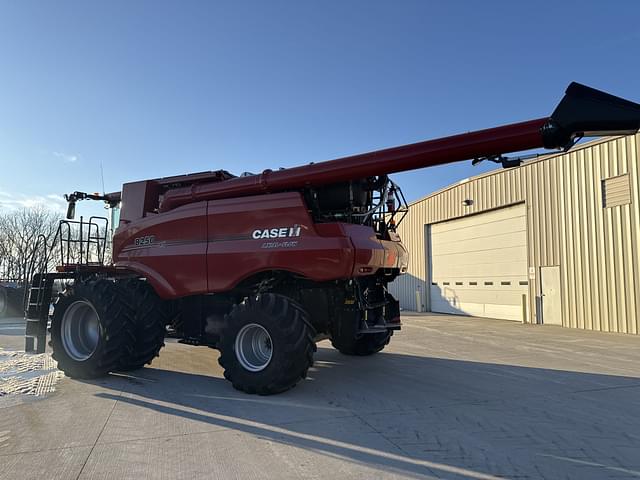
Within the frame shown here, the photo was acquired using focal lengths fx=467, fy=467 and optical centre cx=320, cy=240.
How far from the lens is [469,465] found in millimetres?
3939

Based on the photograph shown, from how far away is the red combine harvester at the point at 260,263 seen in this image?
5922 millimetres

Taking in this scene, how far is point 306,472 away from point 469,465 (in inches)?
54.2

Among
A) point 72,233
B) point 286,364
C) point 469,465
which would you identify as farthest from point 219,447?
point 72,233

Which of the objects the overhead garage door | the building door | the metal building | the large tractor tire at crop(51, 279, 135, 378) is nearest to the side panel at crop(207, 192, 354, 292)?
the large tractor tire at crop(51, 279, 135, 378)

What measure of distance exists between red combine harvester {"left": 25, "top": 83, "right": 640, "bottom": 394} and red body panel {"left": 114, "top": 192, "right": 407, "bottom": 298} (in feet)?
0.06

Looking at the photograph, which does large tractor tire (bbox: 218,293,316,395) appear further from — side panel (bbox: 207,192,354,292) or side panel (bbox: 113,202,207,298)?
side panel (bbox: 113,202,207,298)

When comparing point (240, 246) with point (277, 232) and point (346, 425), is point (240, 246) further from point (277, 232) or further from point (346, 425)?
point (346, 425)

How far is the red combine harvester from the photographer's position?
5.92 m

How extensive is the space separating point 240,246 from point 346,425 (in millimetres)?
3017

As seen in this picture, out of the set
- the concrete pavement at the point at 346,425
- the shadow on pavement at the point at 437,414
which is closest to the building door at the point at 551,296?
the concrete pavement at the point at 346,425

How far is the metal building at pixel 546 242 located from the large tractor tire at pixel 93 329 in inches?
518

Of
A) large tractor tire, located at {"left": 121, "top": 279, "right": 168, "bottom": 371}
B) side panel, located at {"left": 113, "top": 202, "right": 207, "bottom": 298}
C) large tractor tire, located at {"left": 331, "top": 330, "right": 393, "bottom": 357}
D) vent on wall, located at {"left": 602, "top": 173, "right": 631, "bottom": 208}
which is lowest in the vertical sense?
large tractor tire, located at {"left": 331, "top": 330, "right": 393, "bottom": 357}

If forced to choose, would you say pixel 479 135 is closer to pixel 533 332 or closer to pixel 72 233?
pixel 72 233

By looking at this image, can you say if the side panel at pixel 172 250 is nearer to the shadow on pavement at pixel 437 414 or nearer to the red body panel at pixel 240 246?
the red body panel at pixel 240 246
